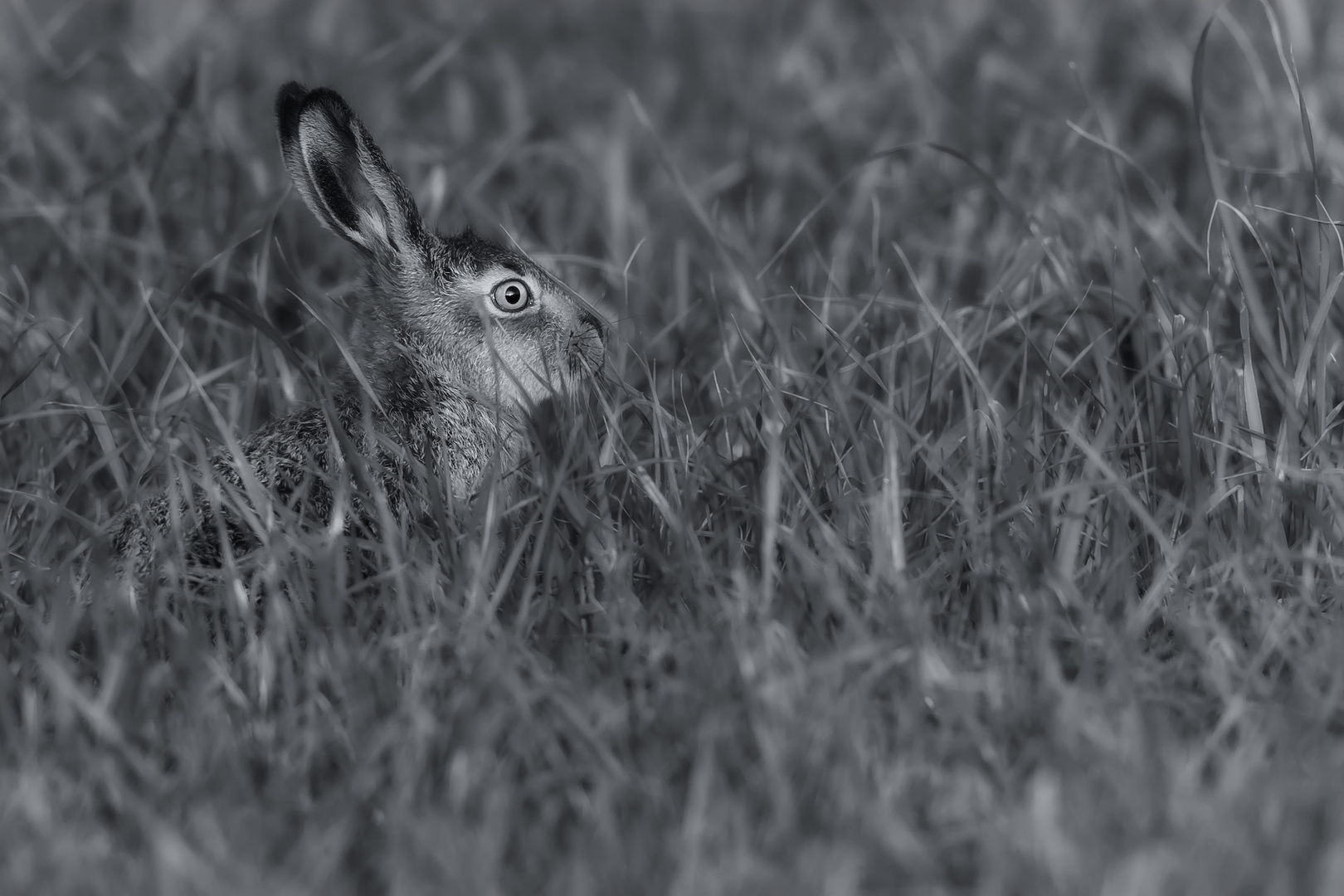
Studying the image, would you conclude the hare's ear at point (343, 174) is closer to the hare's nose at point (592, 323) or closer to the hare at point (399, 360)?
the hare at point (399, 360)

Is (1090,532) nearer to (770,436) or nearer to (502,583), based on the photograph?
(770,436)

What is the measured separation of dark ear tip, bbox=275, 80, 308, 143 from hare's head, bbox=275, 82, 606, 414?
0.10 metres

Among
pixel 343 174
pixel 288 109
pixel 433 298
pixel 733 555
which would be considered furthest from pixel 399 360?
pixel 733 555

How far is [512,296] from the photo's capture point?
5.46 m

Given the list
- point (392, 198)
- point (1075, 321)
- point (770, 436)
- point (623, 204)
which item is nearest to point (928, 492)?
point (770, 436)

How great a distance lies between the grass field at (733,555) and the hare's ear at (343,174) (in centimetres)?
42

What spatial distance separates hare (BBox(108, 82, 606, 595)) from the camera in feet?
14.2

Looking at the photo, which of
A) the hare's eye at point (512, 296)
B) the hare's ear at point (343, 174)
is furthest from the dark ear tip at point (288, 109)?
the hare's eye at point (512, 296)

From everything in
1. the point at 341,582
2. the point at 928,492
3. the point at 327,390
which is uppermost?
the point at 327,390

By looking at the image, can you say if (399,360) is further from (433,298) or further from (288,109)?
(288,109)

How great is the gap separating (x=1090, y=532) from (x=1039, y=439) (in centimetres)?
37

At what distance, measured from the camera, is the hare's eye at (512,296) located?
5.42 metres

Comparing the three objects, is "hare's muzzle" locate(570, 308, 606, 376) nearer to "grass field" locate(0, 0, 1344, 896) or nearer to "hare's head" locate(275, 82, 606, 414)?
"hare's head" locate(275, 82, 606, 414)

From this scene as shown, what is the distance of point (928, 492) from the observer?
4020mm
